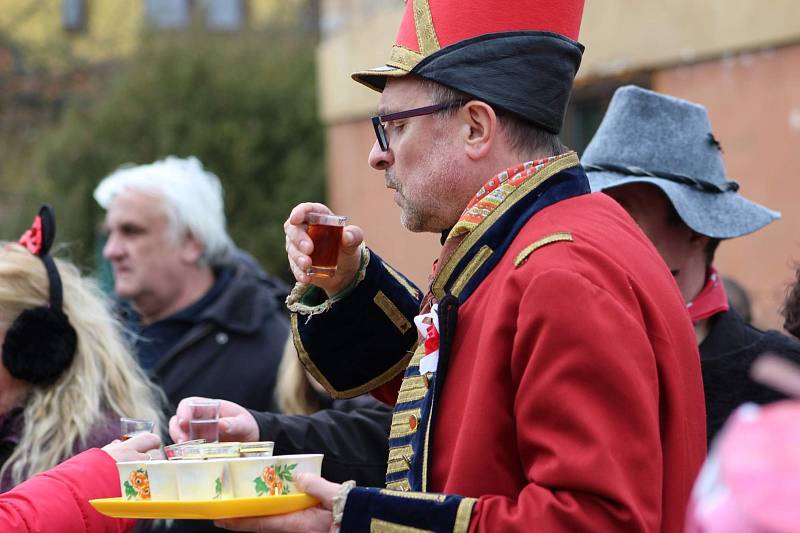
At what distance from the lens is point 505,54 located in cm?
241

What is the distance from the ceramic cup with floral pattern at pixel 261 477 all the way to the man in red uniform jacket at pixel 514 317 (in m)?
0.06

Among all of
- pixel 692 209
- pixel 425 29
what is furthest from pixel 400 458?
pixel 692 209

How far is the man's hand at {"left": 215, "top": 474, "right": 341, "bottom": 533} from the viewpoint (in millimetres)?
2178

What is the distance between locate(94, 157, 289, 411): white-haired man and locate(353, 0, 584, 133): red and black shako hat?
293 cm

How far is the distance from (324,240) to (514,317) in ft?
2.19

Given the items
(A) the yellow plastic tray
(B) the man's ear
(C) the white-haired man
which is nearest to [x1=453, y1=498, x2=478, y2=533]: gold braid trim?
(A) the yellow plastic tray

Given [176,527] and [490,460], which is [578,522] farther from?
[176,527]

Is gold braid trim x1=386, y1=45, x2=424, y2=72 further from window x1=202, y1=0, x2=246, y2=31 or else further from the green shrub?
window x1=202, y1=0, x2=246, y2=31

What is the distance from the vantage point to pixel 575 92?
8.88 metres

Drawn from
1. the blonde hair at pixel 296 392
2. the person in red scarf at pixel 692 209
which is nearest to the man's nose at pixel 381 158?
the person in red scarf at pixel 692 209

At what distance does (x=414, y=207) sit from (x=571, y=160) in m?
0.34

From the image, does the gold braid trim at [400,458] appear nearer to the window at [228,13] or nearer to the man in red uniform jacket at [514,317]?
the man in red uniform jacket at [514,317]

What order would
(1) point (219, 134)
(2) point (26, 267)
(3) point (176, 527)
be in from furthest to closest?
(1) point (219, 134)
(3) point (176, 527)
(2) point (26, 267)

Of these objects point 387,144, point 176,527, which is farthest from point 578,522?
point 176,527
